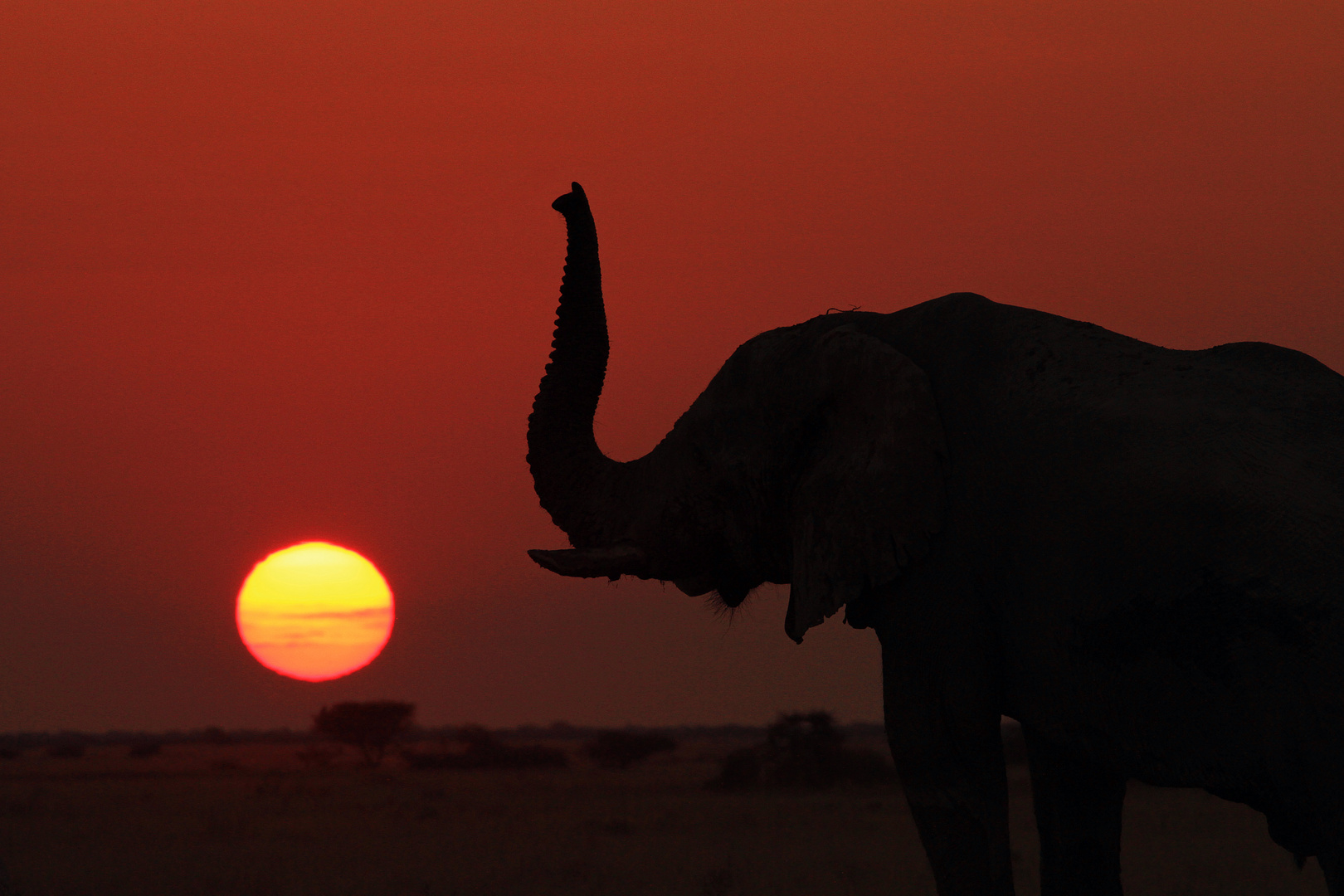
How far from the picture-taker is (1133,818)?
96.5ft

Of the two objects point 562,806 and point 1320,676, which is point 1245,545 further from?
point 562,806

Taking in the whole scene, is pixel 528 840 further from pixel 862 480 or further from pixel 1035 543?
pixel 1035 543

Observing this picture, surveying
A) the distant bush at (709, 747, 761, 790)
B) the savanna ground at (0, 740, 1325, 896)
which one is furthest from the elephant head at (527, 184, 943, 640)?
the distant bush at (709, 747, 761, 790)

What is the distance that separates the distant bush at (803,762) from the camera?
128ft

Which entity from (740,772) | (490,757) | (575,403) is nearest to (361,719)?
(490,757)

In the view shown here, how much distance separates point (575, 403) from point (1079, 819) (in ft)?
11.0

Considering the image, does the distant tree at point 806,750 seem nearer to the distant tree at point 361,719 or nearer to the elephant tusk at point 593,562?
the distant tree at point 361,719

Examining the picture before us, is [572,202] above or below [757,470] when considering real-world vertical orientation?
above

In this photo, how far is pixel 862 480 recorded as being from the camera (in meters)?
6.91

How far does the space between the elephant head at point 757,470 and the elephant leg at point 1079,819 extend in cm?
130

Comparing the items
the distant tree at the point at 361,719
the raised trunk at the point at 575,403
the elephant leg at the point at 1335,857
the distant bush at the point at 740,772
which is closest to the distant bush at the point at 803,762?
the distant bush at the point at 740,772

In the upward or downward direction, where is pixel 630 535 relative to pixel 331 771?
upward

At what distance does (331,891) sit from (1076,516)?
12.5m

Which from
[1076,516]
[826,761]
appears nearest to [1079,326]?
[1076,516]
